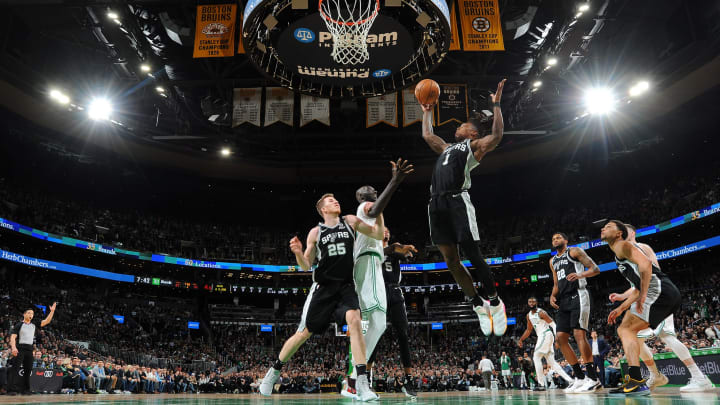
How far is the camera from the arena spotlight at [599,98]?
20.0 meters

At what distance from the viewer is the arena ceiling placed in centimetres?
1555

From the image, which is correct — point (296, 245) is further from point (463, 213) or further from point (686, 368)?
point (686, 368)

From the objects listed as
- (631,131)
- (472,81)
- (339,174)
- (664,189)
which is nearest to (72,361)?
(472,81)

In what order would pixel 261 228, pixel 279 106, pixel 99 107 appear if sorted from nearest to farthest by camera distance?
pixel 279 106
pixel 99 107
pixel 261 228

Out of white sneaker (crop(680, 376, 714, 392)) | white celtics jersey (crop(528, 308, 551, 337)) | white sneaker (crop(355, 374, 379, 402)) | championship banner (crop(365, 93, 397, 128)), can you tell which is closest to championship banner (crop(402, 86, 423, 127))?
championship banner (crop(365, 93, 397, 128))

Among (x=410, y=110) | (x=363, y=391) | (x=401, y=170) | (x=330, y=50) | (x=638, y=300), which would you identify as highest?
(x=410, y=110)

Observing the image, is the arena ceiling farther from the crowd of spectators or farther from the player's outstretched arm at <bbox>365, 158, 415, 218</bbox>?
the player's outstretched arm at <bbox>365, 158, 415, 218</bbox>

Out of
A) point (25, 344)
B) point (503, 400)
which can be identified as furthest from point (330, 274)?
point (25, 344)

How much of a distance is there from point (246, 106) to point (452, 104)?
7.16m

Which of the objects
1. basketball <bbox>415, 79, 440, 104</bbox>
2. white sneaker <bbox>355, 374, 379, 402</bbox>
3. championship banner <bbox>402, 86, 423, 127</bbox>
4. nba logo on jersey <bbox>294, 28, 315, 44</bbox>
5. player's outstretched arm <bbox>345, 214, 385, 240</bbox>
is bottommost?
white sneaker <bbox>355, 374, 379, 402</bbox>

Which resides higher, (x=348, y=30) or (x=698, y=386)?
(x=348, y=30)

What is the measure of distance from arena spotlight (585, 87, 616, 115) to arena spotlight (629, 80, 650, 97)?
2.52ft

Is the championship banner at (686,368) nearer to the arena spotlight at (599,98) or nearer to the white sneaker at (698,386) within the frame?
the white sneaker at (698,386)

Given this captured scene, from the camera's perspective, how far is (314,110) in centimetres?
1645
